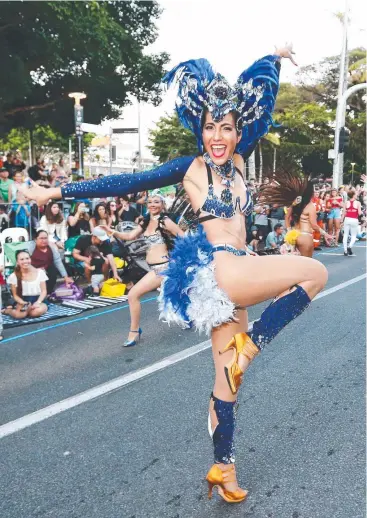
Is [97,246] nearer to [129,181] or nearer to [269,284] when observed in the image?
[129,181]

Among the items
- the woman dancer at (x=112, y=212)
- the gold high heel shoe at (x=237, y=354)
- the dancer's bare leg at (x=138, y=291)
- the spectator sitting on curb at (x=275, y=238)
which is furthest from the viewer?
the spectator sitting on curb at (x=275, y=238)

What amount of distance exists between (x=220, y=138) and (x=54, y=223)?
7.19 m

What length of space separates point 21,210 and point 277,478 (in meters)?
7.61

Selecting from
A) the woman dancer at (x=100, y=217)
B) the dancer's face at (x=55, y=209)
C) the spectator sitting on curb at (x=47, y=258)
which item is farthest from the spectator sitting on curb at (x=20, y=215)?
the woman dancer at (x=100, y=217)

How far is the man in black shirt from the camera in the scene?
9.01 metres

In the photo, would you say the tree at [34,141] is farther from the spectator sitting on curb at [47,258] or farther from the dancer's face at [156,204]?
the dancer's face at [156,204]

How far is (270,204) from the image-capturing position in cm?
343

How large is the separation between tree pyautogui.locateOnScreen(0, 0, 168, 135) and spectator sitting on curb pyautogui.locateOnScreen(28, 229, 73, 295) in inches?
316

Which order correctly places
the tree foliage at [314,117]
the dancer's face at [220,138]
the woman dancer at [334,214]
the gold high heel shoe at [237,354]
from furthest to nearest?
the tree foliage at [314,117]
the woman dancer at [334,214]
the dancer's face at [220,138]
the gold high heel shoe at [237,354]

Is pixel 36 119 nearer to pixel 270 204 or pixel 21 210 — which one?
pixel 21 210

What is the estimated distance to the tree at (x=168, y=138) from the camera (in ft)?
105

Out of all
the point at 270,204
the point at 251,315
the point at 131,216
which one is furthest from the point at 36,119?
the point at 270,204

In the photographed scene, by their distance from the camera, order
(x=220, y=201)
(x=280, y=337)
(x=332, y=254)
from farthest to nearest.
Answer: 1. (x=332, y=254)
2. (x=280, y=337)
3. (x=220, y=201)

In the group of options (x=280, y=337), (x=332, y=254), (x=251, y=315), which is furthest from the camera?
(x=332, y=254)
